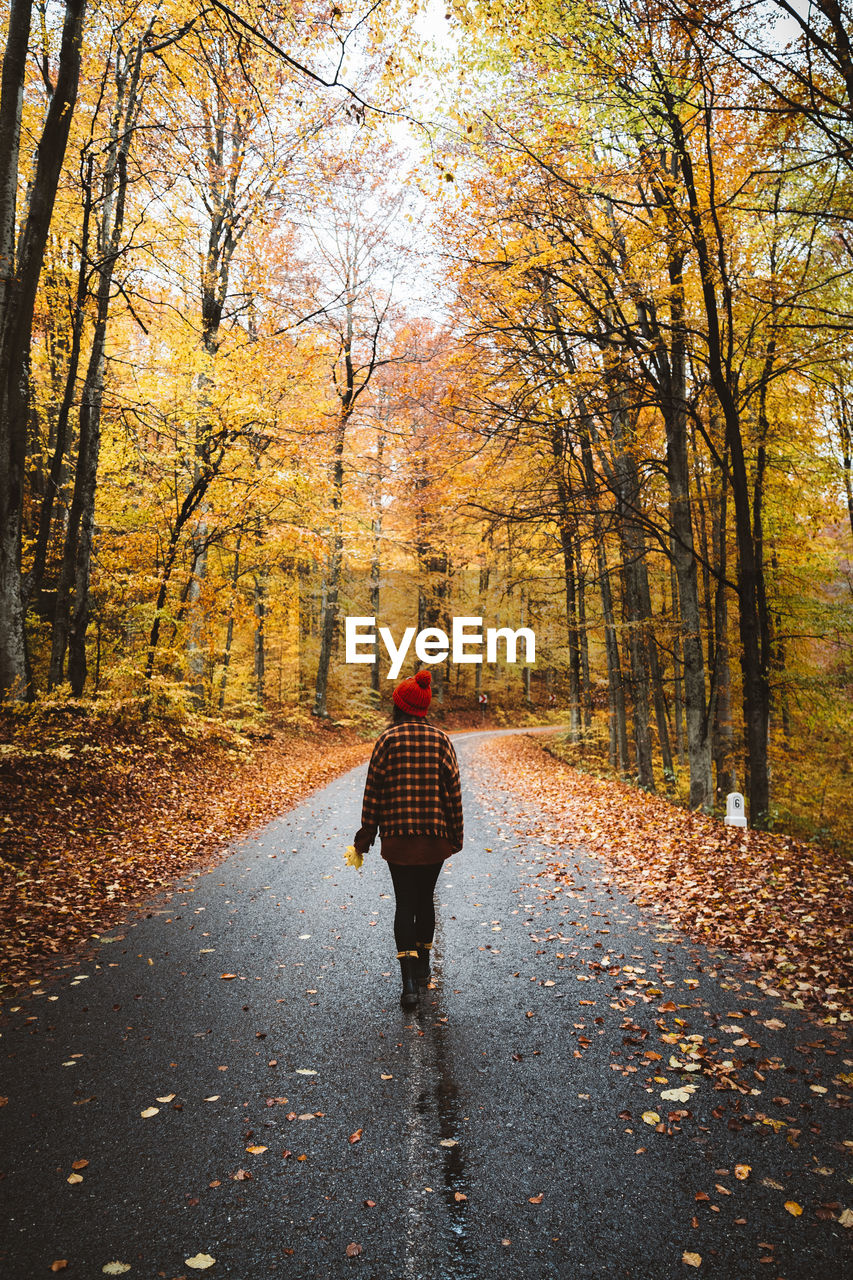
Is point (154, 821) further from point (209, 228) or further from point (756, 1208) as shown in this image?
point (209, 228)

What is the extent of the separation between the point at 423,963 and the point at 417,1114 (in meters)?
1.41

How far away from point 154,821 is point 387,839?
625 cm

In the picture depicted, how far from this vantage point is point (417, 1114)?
3.32 metres

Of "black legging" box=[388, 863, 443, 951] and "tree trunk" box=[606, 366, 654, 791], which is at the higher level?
"tree trunk" box=[606, 366, 654, 791]

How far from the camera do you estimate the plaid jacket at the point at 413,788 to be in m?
4.51

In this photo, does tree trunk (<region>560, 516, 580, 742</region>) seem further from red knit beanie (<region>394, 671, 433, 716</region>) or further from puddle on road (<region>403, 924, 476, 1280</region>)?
puddle on road (<region>403, 924, 476, 1280</region>)

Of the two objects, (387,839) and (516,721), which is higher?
(387,839)

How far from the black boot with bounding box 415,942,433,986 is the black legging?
9cm

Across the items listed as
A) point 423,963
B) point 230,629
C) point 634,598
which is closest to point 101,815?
point 423,963

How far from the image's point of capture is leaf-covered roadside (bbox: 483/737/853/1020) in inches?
199

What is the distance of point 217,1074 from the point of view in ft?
12.1

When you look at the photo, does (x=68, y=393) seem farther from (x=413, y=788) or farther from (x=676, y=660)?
(x=676, y=660)

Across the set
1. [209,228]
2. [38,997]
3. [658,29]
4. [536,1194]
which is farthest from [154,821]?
[209,228]

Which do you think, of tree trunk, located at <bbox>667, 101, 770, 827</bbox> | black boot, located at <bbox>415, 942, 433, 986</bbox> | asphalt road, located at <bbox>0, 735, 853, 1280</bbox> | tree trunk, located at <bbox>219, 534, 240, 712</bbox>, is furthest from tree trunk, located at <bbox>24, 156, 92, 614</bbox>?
black boot, located at <bbox>415, 942, 433, 986</bbox>
